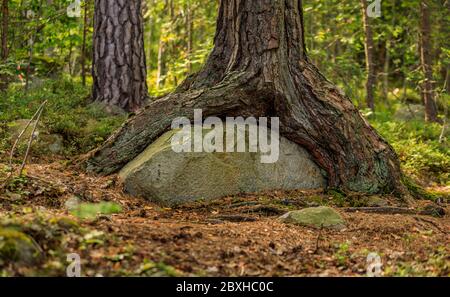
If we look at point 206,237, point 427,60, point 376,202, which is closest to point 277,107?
point 376,202

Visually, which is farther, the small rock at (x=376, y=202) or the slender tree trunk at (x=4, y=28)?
the slender tree trunk at (x=4, y=28)

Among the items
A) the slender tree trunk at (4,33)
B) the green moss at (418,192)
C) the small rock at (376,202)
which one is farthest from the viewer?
the slender tree trunk at (4,33)

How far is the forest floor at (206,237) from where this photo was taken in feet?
13.5

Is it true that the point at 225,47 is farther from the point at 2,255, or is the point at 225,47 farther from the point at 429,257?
the point at 2,255

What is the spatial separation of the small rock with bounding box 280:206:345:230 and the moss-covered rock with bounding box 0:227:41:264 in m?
2.94

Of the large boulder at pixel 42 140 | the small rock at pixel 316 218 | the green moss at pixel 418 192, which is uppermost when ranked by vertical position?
the large boulder at pixel 42 140

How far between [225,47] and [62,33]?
19.6 ft

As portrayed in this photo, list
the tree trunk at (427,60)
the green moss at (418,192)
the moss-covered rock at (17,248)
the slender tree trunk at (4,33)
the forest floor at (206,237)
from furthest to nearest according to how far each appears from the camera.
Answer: the tree trunk at (427,60) → the slender tree trunk at (4,33) → the green moss at (418,192) → the forest floor at (206,237) → the moss-covered rock at (17,248)

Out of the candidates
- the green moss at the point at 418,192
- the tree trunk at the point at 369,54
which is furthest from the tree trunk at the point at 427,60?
the green moss at the point at 418,192

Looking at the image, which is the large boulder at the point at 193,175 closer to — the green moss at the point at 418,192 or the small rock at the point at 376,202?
the small rock at the point at 376,202

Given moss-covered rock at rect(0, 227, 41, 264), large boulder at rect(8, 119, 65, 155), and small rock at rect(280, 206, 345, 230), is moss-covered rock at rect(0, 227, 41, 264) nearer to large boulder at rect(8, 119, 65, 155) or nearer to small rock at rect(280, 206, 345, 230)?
small rock at rect(280, 206, 345, 230)

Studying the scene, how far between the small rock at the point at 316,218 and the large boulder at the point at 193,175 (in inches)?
49.7
